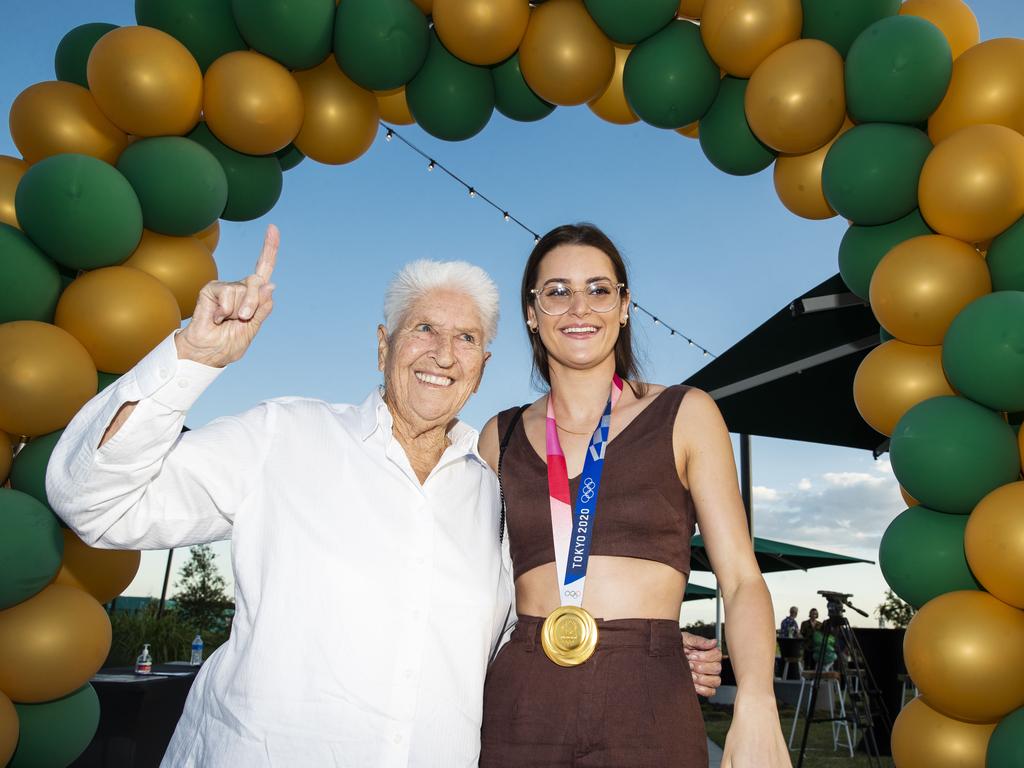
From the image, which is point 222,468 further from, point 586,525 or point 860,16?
point 860,16

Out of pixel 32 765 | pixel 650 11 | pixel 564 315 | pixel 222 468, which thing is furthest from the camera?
pixel 650 11

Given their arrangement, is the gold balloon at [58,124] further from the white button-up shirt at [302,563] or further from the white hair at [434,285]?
the white button-up shirt at [302,563]

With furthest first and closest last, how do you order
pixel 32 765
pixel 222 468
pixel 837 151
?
pixel 837 151, pixel 32 765, pixel 222 468

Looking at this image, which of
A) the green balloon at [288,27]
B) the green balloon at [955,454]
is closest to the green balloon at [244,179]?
the green balloon at [288,27]

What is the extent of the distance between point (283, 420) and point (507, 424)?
631 millimetres

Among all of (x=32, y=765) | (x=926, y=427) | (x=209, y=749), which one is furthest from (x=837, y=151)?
(x=32, y=765)

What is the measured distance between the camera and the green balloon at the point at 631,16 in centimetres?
316

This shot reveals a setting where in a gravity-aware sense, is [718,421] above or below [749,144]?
below

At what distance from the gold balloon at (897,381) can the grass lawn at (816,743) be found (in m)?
2.70

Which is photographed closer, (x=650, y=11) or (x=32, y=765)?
(x=32, y=765)

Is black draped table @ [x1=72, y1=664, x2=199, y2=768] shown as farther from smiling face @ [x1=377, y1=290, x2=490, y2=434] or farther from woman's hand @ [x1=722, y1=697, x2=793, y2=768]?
woman's hand @ [x1=722, y1=697, x2=793, y2=768]

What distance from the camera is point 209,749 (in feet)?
4.99

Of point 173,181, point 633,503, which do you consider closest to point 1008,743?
point 633,503

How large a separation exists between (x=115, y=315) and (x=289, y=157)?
1273 mm
